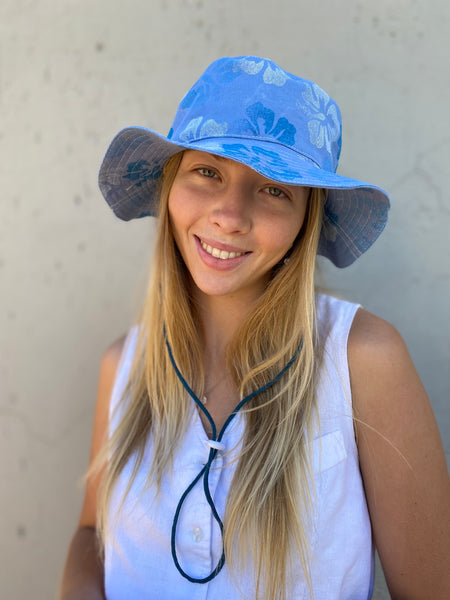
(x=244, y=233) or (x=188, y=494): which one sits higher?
(x=244, y=233)

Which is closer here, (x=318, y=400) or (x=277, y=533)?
(x=277, y=533)

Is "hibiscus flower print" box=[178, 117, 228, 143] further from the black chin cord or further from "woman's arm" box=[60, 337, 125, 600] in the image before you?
"woman's arm" box=[60, 337, 125, 600]

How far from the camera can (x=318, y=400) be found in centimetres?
149

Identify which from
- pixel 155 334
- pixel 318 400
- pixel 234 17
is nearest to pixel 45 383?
pixel 155 334

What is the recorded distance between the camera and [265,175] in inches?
47.7

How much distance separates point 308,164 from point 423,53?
79cm

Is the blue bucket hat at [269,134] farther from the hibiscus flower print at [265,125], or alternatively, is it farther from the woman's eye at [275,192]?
the woman's eye at [275,192]

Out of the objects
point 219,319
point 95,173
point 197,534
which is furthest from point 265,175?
point 95,173

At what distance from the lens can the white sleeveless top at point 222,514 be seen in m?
1.42

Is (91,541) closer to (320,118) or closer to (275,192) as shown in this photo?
(275,192)

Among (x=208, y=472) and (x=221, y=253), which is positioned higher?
(x=221, y=253)

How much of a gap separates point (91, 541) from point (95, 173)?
4.08 ft

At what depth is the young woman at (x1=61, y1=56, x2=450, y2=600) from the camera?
138cm

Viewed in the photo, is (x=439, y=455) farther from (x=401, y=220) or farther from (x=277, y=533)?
(x=401, y=220)
